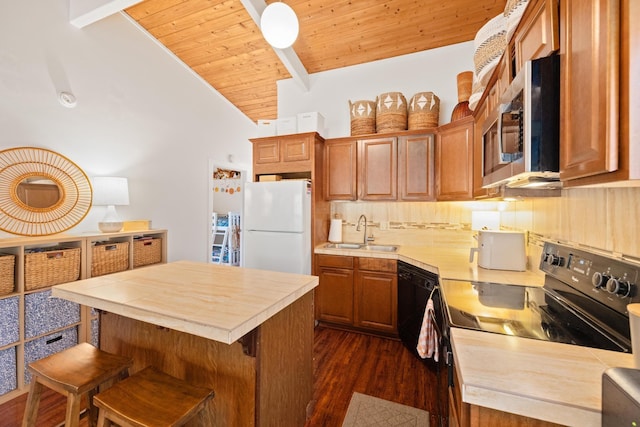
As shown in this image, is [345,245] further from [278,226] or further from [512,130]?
[512,130]

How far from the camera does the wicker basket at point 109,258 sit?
2352mm

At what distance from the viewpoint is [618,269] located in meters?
0.94

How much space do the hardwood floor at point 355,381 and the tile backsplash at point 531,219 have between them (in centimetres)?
100

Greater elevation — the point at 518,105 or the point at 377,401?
the point at 518,105

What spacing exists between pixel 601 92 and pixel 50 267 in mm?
3200

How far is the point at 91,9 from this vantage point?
7.79ft

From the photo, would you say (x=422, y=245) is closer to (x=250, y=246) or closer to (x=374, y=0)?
(x=250, y=246)

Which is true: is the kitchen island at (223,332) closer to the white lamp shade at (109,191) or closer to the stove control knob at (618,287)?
the stove control knob at (618,287)

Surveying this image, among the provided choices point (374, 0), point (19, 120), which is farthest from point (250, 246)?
point (374, 0)

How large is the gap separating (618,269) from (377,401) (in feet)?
5.11

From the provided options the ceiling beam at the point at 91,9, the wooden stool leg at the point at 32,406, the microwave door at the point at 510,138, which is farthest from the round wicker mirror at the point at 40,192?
the microwave door at the point at 510,138

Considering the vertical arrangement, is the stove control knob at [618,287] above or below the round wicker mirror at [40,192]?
below

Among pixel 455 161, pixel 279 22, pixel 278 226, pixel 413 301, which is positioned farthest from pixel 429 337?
pixel 279 22

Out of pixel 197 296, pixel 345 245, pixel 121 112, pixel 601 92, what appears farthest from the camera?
pixel 345 245
